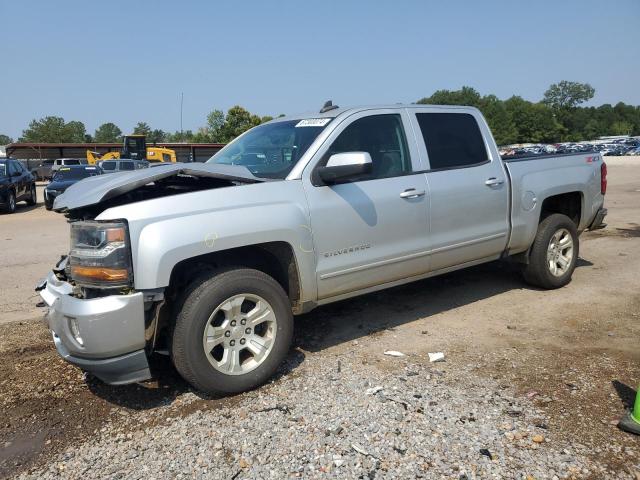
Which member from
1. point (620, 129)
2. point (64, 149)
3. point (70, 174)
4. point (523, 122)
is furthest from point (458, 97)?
point (70, 174)

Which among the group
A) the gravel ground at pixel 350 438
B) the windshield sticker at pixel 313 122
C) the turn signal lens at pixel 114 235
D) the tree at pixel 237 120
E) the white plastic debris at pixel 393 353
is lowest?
the gravel ground at pixel 350 438

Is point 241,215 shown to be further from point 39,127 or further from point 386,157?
point 39,127

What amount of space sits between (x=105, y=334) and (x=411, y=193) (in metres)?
2.53

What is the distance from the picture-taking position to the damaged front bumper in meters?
2.97

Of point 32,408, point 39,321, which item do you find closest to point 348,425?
point 32,408

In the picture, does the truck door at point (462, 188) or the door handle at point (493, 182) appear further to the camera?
the door handle at point (493, 182)

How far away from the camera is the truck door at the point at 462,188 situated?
4469 mm

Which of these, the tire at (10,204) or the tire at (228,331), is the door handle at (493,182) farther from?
the tire at (10,204)

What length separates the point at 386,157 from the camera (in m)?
4.28

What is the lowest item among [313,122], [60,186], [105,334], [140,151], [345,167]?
[105,334]

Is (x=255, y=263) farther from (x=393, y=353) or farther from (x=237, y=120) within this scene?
(x=237, y=120)

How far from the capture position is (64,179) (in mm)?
16797

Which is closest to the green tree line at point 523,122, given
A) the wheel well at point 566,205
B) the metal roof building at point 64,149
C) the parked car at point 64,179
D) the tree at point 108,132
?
the tree at point 108,132

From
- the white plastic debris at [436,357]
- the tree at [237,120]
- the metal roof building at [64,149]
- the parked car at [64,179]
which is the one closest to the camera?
the white plastic debris at [436,357]
